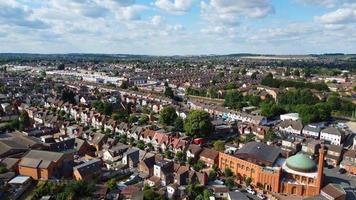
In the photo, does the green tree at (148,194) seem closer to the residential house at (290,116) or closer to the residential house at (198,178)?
the residential house at (198,178)

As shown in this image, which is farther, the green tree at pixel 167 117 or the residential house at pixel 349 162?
the green tree at pixel 167 117

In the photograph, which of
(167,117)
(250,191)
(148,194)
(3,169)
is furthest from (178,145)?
(3,169)

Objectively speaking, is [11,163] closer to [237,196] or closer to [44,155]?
[44,155]

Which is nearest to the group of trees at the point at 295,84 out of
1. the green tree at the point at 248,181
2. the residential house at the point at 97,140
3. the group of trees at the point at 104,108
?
the group of trees at the point at 104,108

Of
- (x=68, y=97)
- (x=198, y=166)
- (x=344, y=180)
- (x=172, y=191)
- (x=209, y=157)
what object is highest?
(x=68, y=97)

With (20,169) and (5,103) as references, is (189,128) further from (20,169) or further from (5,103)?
(5,103)

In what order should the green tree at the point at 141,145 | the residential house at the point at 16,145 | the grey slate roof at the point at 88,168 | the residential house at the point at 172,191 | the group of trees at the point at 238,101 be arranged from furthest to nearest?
the group of trees at the point at 238,101 → the green tree at the point at 141,145 → the residential house at the point at 16,145 → the grey slate roof at the point at 88,168 → the residential house at the point at 172,191
